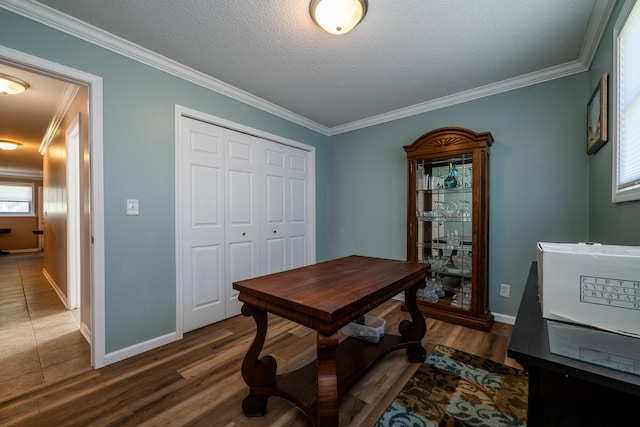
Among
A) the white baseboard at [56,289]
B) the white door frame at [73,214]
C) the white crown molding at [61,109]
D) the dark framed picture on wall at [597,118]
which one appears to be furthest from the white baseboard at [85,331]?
the dark framed picture on wall at [597,118]

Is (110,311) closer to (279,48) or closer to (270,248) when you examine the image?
(270,248)

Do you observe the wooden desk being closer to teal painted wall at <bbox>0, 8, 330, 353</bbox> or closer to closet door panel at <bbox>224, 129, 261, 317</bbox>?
teal painted wall at <bbox>0, 8, 330, 353</bbox>

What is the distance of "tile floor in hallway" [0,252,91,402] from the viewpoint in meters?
1.80

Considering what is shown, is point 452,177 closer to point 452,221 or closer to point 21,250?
point 452,221

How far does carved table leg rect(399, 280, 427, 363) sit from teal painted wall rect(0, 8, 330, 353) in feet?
6.65

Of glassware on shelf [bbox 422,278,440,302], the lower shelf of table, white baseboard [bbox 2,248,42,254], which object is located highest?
glassware on shelf [bbox 422,278,440,302]

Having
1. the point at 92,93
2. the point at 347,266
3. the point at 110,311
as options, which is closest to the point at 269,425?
the point at 347,266

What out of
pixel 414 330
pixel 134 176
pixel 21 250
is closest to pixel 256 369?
pixel 414 330

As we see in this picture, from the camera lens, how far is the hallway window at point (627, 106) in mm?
1285

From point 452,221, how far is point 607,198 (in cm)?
115

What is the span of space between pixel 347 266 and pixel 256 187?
1.70 m

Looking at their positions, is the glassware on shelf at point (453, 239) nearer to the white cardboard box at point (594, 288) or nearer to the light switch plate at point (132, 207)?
the white cardboard box at point (594, 288)

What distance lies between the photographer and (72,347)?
219 centimetres

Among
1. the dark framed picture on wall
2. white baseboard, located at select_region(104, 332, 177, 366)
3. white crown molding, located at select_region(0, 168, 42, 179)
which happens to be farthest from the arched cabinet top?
white crown molding, located at select_region(0, 168, 42, 179)
